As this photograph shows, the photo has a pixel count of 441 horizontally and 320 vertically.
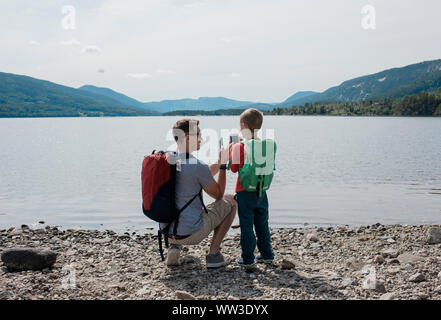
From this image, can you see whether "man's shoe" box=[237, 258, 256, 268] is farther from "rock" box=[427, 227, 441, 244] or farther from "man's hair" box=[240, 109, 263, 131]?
"rock" box=[427, 227, 441, 244]

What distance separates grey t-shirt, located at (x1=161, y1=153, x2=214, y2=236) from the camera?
660 cm

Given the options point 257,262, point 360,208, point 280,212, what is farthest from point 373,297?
point 360,208

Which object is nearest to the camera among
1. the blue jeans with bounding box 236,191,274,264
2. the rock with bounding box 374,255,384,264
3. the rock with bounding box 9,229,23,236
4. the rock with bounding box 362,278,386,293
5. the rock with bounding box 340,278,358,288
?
the rock with bounding box 362,278,386,293

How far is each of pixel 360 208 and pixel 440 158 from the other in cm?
2324

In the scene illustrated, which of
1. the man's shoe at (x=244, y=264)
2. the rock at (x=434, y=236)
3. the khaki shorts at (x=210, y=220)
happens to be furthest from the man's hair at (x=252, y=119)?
the rock at (x=434, y=236)

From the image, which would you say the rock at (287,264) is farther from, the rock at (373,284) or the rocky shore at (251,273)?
the rock at (373,284)

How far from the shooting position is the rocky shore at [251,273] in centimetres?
614

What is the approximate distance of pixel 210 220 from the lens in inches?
278

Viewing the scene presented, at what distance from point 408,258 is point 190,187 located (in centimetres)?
437

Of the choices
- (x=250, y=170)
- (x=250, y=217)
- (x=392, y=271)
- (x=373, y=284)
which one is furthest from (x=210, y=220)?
(x=392, y=271)

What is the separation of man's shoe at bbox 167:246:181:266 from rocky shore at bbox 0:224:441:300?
0.12 m

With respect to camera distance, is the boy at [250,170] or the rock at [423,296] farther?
the boy at [250,170]

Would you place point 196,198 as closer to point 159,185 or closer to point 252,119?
point 159,185

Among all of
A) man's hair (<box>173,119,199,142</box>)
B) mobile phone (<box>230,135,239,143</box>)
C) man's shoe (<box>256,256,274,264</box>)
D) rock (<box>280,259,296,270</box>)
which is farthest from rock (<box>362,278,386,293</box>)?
man's hair (<box>173,119,199,142</box>)
